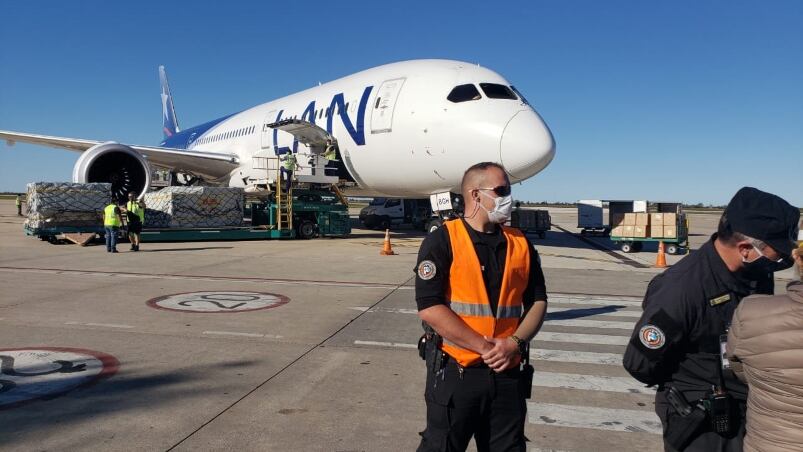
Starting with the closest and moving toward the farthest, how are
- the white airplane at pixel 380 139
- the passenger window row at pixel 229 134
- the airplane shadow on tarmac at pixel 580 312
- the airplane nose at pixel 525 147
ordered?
the airplane shadow on tarmac at pixel 580 312, the airplane nose at pixel 525 147, the white airplane at pixel 380 139, the passenger window row at pixel 229 134

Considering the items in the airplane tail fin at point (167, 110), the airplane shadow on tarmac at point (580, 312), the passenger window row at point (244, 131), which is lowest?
the airplane shadow on tarmac at point (580, 312)

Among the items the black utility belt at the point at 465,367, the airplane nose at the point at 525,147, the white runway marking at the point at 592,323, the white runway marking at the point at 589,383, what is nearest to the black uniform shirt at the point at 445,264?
the black utility belt at the point at 465,367

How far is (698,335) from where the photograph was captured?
239 centimetres

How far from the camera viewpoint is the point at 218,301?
877 cm

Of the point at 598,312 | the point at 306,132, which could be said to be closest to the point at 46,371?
the point at 598,312

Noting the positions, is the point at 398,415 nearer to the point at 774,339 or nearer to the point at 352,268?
the point at 774,339

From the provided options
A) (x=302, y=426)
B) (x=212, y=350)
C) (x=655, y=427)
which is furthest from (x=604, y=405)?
(x=212, y=350)

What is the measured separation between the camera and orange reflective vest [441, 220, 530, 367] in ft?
9.30

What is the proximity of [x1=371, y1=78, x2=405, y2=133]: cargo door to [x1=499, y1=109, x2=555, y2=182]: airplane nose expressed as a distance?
380 centimetres

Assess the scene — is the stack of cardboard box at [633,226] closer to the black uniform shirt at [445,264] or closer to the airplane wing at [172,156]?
the airplane wing at [172,156]

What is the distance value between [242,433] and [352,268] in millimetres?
9024

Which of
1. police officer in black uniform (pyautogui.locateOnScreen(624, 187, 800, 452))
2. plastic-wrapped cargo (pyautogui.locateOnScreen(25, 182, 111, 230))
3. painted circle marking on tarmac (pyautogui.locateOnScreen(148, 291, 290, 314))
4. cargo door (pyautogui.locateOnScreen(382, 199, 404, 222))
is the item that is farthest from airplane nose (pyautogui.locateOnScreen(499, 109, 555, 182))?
cargo door (pyautogui.locateOnScreen(382, 199, 404, 222))

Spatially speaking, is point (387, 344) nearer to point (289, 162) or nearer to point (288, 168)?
point (288, 168)

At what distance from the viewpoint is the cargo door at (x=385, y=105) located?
53.6ft
